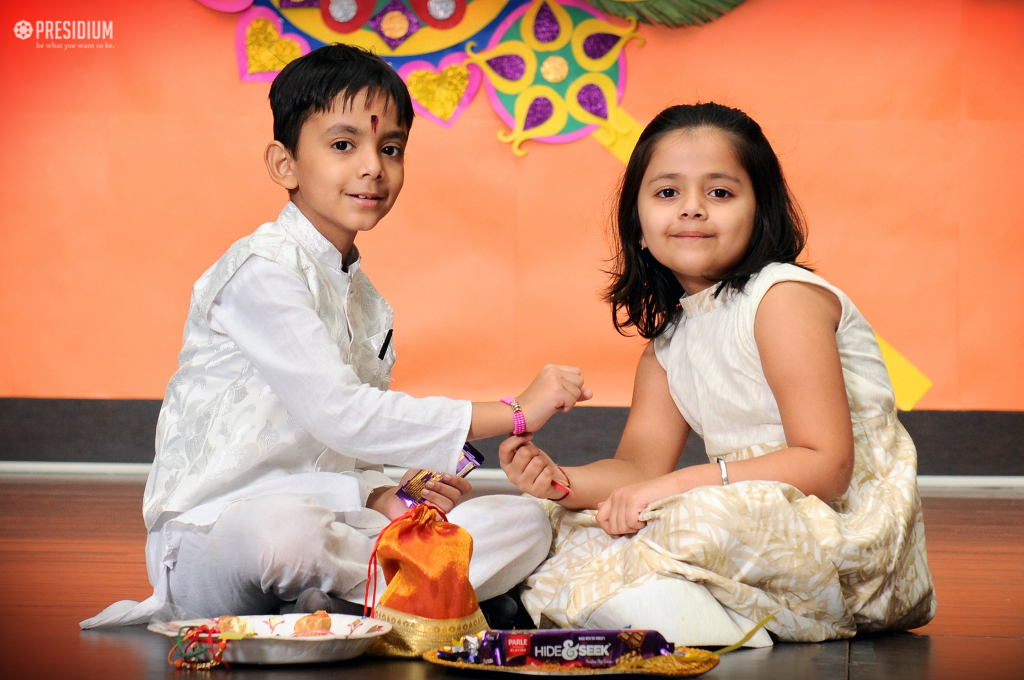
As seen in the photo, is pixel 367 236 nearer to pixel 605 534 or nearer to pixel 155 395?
pixel 155 395

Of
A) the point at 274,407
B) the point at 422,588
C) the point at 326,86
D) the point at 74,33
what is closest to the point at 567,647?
the point at 422,588

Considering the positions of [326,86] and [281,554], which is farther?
[326,86]

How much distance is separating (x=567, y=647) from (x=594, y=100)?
8.05 ft

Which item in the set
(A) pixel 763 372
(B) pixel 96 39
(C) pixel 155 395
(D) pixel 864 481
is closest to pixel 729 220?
(A) pixel 763 372

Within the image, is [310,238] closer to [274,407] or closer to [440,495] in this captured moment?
[274,407]

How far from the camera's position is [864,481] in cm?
137

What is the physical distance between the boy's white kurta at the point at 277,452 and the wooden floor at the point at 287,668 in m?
0.14

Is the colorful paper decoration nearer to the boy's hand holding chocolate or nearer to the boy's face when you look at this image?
the boy's face

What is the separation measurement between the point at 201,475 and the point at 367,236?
2022 mm

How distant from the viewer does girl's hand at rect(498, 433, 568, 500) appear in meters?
1.38

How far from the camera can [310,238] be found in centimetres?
147

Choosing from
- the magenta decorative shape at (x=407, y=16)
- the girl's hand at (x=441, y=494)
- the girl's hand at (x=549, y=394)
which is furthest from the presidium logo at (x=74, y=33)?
the girl's hand at (x=549, y=394)

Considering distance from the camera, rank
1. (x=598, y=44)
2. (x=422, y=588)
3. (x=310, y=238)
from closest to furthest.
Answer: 1. (x=422, y=588)
2. (x=310, y=238)
3. (x=598, y=44)

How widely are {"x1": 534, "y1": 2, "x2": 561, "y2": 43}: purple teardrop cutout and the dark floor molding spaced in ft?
3.91
